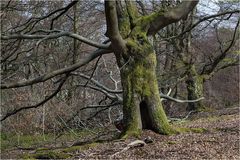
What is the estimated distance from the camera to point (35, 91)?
12.6 m

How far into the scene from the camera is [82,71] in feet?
50.0

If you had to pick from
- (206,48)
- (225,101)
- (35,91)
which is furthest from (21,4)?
(225,101)

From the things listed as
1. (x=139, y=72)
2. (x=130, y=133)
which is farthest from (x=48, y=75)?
(x=130, y=133)

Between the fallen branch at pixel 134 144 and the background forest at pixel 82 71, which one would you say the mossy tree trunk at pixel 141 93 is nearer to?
the background forest at pixel 82 71

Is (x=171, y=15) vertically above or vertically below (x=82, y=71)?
above

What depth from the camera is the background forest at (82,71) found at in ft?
37.0

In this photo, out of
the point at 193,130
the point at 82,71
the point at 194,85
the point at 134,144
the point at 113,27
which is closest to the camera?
the point at 134,144

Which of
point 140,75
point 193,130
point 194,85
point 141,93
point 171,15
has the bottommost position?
point 193,130

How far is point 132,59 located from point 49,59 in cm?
1068

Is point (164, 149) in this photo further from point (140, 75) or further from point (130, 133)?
point (140, 75)

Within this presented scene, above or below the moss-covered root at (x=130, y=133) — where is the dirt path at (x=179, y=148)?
below

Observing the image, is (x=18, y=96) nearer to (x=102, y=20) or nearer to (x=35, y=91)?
(x=35, y=91)

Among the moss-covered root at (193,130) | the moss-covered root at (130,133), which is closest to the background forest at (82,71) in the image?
the moss-covered root at (130,133)

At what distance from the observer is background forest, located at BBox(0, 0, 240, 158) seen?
37.0 ft
